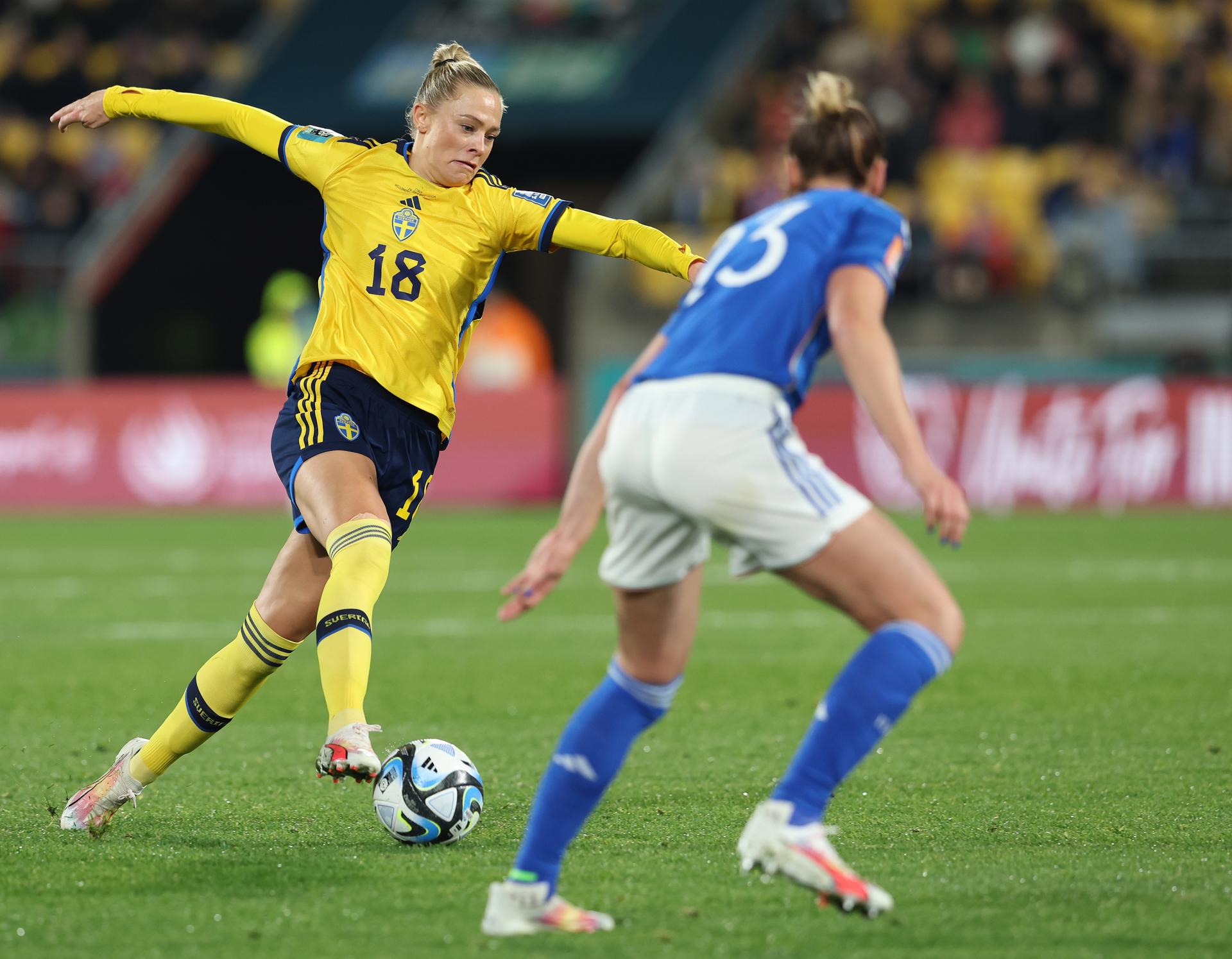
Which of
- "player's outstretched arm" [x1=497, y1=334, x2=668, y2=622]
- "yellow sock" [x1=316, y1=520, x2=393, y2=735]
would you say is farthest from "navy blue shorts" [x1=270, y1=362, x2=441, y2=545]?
"player's outstretched arm" [x1=497, y1=334, x2=668, y2=622]

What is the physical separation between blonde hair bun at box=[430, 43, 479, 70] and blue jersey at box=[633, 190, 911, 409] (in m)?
1.60

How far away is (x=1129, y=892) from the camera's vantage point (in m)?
4.25

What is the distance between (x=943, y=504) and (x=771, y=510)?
0.36m

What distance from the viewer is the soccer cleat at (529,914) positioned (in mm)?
3875

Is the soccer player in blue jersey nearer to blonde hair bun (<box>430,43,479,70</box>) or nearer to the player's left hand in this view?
the player's left hand

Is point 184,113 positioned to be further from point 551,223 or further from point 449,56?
point 551,223

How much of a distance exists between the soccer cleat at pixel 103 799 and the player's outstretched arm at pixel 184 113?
6.16 feet

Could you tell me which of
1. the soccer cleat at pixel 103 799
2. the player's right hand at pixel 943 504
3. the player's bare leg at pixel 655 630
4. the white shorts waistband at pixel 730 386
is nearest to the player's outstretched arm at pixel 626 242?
the white shorts waistband at pixel 730 386

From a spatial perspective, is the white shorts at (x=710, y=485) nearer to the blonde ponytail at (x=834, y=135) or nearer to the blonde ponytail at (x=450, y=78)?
the blonde ponytail at (x=834, y=135)

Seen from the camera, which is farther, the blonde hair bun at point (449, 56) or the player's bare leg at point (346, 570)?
the blonde hair bun at point (449, 56)

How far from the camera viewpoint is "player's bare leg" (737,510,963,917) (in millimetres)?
3740

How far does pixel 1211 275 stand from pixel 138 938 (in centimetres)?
1639

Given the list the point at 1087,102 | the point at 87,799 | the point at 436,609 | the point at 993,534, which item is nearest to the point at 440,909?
the point at 87,799

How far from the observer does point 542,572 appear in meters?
3.78
